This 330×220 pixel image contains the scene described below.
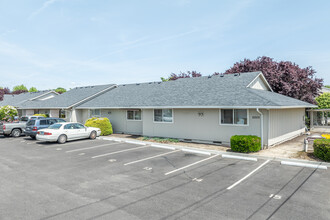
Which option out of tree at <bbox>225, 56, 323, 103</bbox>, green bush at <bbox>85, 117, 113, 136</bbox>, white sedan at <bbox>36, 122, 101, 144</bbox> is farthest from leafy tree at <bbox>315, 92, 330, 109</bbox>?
white sedan at <bbox>36, 122, 101, 144</bbox>

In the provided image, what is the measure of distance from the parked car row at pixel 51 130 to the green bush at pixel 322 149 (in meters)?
15.9

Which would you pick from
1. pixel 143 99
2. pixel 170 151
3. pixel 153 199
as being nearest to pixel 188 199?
pixel 153 199

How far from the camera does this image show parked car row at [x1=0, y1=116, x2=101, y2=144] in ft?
54.3

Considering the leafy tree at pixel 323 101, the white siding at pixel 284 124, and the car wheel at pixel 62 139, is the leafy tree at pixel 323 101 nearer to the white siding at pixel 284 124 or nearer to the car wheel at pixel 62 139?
the white siding at pixel 284 124

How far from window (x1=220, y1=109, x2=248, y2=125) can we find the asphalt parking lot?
3.98 metres

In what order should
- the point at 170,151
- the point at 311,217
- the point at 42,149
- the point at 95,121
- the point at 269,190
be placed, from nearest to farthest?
the point at 311,217, the point at 269,190, the point at 170,151, the point at 42,149, the point at 95,121

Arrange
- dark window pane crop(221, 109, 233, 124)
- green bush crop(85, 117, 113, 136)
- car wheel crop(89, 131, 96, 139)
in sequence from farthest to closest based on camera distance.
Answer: green bush crop(85, 117, 113, 136) < car wheel crop(89, 131, 96, 139) < dark window pane crop(221, 109, 233, 124)

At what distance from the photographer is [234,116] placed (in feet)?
49.1

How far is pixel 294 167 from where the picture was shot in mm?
→ 9906

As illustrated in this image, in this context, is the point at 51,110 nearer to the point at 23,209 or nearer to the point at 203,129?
the point at 203,129

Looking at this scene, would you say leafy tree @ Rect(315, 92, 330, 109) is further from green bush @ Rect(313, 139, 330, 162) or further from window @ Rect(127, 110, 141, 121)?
window @ Rect(127, 110, 141, 121)

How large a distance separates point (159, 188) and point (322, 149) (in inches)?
332

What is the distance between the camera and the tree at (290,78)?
27.1 metres

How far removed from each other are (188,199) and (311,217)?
3099mm
